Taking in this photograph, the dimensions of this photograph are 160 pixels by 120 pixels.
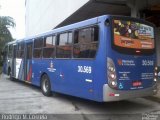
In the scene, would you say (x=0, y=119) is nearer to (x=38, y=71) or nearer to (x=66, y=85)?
(x=66, y=85)

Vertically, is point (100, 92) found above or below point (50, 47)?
below

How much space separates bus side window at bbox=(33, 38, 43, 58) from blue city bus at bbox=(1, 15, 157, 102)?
7.94 feet

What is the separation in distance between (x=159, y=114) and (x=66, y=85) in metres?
3.43

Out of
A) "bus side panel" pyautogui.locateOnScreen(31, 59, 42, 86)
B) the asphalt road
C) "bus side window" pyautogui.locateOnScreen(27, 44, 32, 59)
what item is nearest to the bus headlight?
the asphalt road

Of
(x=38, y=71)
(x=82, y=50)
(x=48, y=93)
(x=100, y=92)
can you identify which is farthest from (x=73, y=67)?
(x=38, y=71)

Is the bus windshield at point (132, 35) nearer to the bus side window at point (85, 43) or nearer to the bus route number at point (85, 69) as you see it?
the bus side window at point (85, 43)

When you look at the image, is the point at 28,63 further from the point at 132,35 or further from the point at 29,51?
the point at 132,35

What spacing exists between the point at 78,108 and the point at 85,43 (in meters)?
2.20

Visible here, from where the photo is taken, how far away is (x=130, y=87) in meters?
9.55

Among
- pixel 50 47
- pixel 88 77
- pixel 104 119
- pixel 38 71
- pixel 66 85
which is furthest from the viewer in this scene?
pixel 38 71

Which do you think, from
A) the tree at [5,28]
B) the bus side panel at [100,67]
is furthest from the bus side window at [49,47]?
the tree at [5,28]

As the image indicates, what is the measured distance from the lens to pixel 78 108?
10.7 metres

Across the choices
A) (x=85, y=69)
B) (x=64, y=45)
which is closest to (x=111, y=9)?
(x=64, y=45)

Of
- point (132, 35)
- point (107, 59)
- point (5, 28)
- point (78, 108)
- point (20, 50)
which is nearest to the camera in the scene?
point (107, 59)
